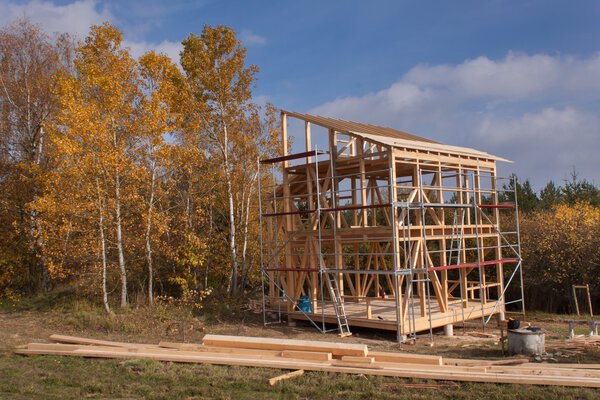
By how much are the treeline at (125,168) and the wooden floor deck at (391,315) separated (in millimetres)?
4845

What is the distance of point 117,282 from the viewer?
19.0 m

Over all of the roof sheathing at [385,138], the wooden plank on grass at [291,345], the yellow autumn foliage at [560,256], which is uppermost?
the roof sheathing at [385,138]

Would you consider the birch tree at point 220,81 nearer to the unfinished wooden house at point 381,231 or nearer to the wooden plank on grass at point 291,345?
the unfinished wooden house at point 381,231

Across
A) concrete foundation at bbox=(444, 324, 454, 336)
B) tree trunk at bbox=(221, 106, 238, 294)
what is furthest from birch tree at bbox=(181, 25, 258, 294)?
concrete foundation at bbox=(444, 324, 454, 336)

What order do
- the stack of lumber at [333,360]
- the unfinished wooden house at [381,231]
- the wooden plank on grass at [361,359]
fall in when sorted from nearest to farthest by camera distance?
1. the stack of lumber at [333,360]
2. the wooden plank on grass at [361,359]
3. the unfinished wooden house at [381,231]

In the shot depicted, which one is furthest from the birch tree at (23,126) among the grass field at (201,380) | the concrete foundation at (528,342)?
the concrete foundation at (528,342)

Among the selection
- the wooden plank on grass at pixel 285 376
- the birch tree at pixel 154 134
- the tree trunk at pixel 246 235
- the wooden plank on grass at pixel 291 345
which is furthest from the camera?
the tree trunk at pixel 246 235

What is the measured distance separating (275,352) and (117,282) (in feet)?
34.1

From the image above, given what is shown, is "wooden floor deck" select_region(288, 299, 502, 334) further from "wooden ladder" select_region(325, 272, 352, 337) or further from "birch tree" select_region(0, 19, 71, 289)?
"birch tree" select_region(0, 19, 71, 289)

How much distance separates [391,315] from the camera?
15609mm

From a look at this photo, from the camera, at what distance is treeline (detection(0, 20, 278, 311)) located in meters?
16.7

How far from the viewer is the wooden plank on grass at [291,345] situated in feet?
32.7

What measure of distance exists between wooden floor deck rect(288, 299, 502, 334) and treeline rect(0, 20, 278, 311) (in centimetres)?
485

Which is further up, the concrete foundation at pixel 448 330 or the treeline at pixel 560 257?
the treeline at pixel 560 257
